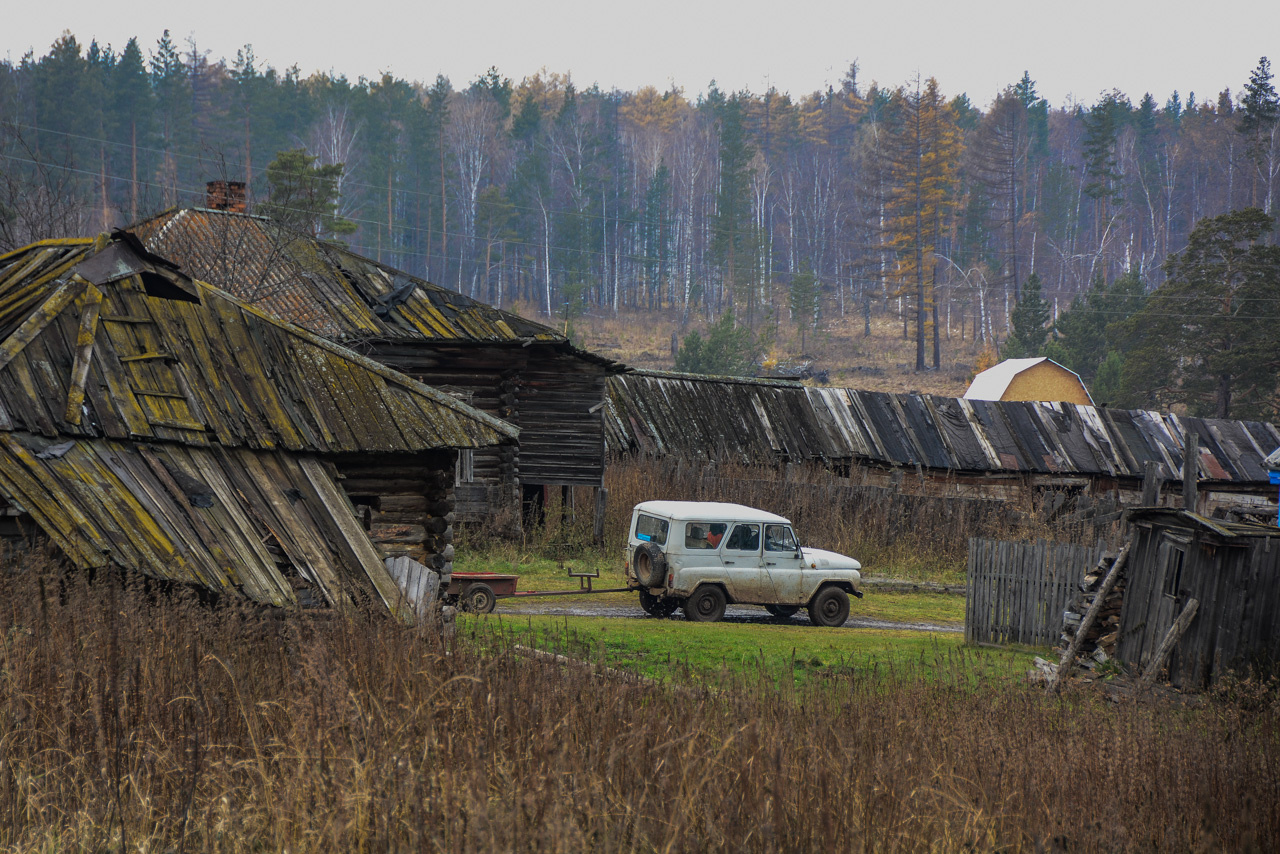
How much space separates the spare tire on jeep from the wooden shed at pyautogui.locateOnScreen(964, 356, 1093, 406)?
3079cm

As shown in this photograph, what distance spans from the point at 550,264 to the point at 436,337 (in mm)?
54378

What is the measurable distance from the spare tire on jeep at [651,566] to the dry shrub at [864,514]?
667 cm

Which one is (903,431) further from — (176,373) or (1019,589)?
(176,373)

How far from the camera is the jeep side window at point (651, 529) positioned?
16641mm

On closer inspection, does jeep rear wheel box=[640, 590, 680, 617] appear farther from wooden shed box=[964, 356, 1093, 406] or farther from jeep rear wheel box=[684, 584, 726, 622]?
wooden shed box=[964, 356, 1093, 406]

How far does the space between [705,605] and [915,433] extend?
17.9m

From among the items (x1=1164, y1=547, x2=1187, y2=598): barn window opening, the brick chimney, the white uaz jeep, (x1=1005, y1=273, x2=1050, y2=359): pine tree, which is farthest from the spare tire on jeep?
(x1=1005, y1=273, x2=1050, y2=359): pine tree

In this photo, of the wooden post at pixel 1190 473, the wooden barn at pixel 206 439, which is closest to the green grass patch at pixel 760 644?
the wooden barn at pixel 206 439

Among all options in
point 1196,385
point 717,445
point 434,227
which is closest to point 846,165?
point 434,227

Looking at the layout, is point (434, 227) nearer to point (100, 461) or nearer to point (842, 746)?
point (100, 461)

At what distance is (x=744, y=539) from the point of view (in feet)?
54.3

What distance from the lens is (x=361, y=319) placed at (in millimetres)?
23109

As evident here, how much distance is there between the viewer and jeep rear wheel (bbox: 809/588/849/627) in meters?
17.0

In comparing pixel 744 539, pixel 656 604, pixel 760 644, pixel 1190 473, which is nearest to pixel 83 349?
pixel 760 644
